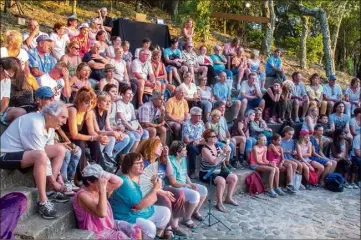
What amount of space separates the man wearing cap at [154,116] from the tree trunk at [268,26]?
30.5 ft

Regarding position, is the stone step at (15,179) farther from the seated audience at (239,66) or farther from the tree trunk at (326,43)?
the tree trunk at (326,43)

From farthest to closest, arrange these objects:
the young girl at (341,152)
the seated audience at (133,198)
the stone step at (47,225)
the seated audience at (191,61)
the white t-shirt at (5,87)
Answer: the seated audience at (191,61)
the young girl at (341,152)
the white t-shirt at (5,87)
the seated audience at (133,198)
the stone step at (47,225)

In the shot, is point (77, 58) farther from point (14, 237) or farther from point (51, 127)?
point (14, 237)

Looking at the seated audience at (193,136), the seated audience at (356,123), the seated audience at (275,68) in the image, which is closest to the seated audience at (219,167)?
the seated audience at (193,136)

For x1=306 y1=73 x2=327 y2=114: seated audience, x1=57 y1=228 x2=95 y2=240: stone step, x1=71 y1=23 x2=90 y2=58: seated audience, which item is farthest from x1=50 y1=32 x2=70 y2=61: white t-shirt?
x1=306 y1=73 x2=327 y2=114: seated audience

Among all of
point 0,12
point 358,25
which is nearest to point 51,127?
point 0,12

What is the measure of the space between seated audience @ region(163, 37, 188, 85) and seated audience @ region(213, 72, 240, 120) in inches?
31.8

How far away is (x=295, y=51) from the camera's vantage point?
2020 centimetres

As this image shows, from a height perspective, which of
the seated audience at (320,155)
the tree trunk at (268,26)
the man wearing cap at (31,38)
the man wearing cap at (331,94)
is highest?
the tree trunk at (268,26)

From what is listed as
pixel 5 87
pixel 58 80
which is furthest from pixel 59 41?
pixel 5 87

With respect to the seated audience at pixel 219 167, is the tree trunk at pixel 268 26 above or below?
above

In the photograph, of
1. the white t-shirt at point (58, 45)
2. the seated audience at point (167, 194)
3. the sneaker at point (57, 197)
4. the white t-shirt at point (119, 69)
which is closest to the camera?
the sneaker at point (57, 197)

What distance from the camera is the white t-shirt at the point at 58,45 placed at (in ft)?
25.1

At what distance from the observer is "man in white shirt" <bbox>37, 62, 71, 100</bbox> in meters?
6.01
